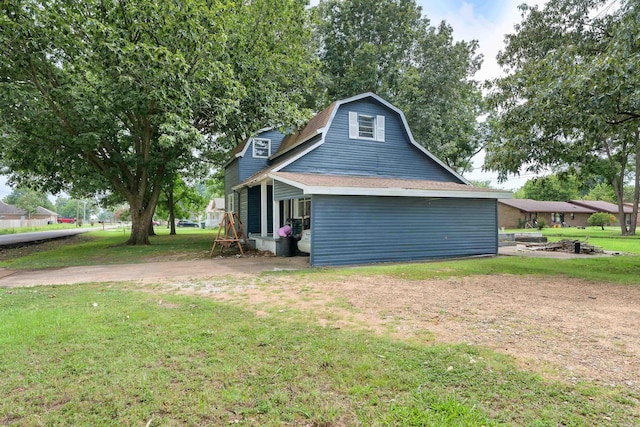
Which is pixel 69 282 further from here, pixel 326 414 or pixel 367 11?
pixel 367 11

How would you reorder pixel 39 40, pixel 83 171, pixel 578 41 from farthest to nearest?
pixel 83 171 → pixel 578 41 → pixel 39 40

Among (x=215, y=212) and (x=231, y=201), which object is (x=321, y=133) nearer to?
(x=231, y=201)

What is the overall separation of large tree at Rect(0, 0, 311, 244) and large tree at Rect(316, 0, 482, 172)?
819 cm

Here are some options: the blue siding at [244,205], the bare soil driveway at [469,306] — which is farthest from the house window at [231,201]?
the bare soil driveway at [469,306]

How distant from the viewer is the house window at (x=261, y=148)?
17.2m

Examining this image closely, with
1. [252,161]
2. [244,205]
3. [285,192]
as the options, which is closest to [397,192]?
[285,192]

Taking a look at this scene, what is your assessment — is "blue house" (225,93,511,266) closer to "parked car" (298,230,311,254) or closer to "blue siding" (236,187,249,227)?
"blue siding" (236,187,249,227)

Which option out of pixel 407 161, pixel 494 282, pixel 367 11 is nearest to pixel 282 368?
pixel 494 282

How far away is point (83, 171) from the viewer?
1822cm

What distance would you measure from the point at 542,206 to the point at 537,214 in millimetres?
1919

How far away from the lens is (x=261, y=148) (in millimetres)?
17422

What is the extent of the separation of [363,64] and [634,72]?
1899cm

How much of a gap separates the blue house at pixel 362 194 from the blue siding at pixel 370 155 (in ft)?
0.14

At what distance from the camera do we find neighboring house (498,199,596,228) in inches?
1718
